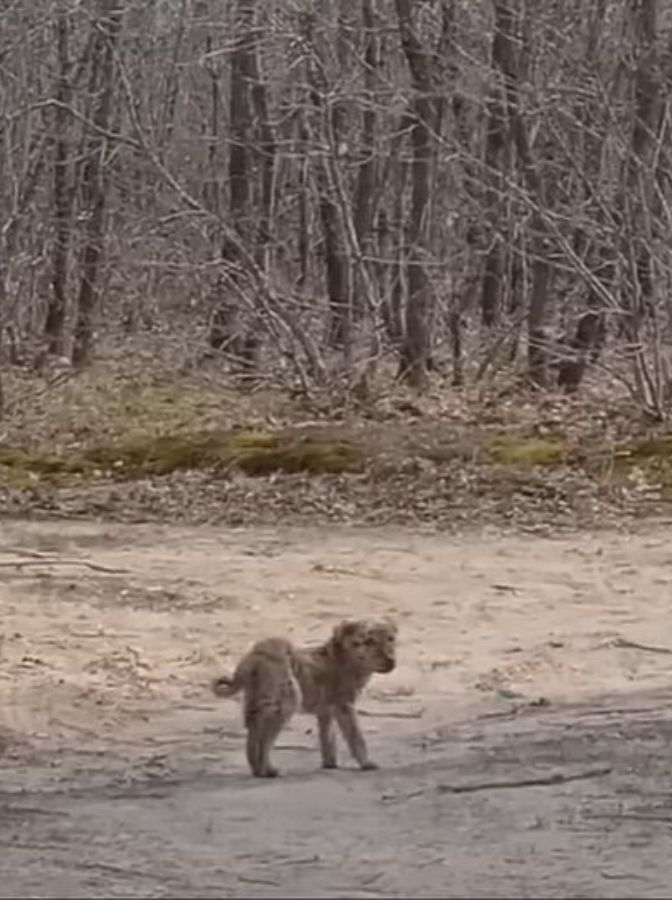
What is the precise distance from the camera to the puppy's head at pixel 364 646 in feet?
30.5

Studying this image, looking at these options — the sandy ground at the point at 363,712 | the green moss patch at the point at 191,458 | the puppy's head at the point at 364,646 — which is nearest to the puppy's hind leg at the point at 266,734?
the sandy ground at the point at 363,712

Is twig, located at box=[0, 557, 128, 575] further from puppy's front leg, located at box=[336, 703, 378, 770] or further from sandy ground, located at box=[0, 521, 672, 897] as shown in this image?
puppy's front leg, located at box=[336, 703, 378, 770]

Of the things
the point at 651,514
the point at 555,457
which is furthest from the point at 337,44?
the point at 651,514

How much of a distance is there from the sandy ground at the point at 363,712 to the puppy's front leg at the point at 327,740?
125 mm

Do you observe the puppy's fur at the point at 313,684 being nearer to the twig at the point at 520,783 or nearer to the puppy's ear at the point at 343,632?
the puppy's ear at the point at 343,632

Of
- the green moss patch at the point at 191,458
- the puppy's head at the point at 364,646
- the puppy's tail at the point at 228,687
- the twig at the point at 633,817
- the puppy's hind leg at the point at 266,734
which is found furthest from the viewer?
the green moss patch at the point at 191,458

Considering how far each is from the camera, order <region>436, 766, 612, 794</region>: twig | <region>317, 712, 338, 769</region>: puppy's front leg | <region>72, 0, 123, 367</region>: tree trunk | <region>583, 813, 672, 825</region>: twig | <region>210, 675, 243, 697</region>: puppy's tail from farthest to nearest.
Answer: <region>72, 0, 123, 367</region>: tree trunk
<region>317, 712, 338, 769</region>: puppy's front leg
<region>210, 675, 243, 697</region>: puppy's tail
<region>436, 766, 612, 794</region>: twig
<region>583, 813, 672, 825</region>: twig

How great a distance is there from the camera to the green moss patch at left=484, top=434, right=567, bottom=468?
1853 cm

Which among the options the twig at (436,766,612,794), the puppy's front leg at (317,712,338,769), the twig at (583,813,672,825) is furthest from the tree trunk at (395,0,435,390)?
the twig at (583,813,672,825)

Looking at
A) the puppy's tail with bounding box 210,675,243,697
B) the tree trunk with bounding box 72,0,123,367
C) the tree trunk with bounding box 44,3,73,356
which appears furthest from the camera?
the tree trunk with bounding box 44,3,73,356

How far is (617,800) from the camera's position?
25.9 feet

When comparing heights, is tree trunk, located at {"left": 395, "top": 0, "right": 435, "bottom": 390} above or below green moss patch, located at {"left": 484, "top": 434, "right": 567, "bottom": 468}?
above

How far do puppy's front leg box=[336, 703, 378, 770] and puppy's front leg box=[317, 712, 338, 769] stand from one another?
5 cm

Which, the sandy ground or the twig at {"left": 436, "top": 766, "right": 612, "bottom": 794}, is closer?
the sandy ground
